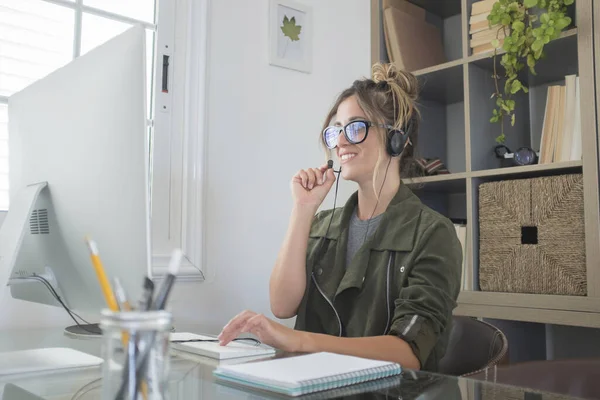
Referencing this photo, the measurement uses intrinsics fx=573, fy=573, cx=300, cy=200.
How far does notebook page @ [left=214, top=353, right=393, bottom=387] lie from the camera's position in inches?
28.8

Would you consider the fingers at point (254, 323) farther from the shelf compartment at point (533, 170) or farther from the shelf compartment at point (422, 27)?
the shelf compartment at point (422, 27)

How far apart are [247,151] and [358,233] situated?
643mm

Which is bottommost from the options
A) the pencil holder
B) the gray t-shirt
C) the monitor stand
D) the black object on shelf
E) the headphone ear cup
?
the monitor stand

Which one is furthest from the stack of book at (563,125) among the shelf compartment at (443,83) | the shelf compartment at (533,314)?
the shelf compartment at (533,314)

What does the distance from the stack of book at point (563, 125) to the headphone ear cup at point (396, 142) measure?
682mm

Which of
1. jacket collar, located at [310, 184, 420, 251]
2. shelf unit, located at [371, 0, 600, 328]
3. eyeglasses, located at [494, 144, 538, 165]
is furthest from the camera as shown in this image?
eyeglasses, located at [494, 144, 538, 165]

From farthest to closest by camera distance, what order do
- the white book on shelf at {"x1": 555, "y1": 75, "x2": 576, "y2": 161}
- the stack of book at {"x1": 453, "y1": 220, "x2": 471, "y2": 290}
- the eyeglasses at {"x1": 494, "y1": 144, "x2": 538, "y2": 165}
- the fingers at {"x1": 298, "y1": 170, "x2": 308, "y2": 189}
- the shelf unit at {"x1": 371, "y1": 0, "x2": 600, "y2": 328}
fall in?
the stack of book at {"x1": 453, "y1": 220, "x2": 471, "y2": 290} < the eyeglasses at {"x1": 494, "y1": 144, "x2": 538, "y2": 165} < the white book on shelf at {"x1": 555, "y1": 75, "x2": 576, "y2": 161} < the shelf unit at {"x1": 371, "y1": 0, "x2": 600, "y2": 328} < the fingers at {"x1": 298, "y1": 170, "x2": 308, "y2": 189}

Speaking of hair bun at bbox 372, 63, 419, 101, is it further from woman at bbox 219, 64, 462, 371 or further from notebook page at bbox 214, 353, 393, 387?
notebook page at bbox 214, 353, 393, 387

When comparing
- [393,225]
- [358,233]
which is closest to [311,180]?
[358,233]

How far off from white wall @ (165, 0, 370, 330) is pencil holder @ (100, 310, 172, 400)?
1.38 m

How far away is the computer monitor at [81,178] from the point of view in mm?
750

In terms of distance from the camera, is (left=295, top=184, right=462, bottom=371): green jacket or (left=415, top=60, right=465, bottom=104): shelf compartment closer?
(left=295, top=184, right=462, bottom=371): green jacket

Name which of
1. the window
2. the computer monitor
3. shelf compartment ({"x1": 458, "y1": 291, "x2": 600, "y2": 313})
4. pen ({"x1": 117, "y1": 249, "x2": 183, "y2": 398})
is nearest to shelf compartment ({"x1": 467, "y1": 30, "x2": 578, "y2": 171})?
shelf compartment ({"x1": 458, "y1": 291, "x2": 600, "y2": 313})

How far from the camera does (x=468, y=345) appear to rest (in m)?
1.42
